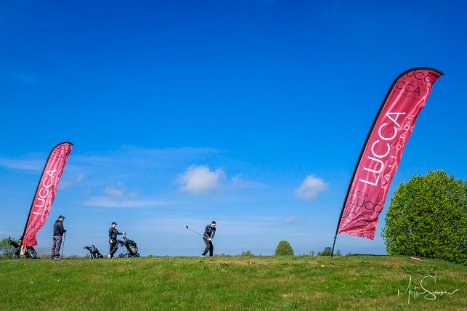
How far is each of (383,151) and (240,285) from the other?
1139 cm

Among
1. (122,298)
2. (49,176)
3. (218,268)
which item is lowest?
(122,298)

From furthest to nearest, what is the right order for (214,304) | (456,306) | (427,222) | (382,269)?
(427,222), (382,269), (214,304), (456,306)

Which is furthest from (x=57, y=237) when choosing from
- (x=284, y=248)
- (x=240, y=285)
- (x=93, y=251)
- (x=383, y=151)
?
(x=284, y=248)

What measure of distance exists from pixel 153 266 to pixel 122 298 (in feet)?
18.3

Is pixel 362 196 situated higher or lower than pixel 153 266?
higher

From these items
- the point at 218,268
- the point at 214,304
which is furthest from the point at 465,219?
the point at 214,304

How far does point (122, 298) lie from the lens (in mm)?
19766

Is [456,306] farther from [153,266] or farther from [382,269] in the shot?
[153,266]

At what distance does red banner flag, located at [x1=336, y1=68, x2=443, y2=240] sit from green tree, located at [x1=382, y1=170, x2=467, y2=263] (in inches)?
559

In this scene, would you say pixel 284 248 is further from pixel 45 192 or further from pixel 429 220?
pixel 45 192

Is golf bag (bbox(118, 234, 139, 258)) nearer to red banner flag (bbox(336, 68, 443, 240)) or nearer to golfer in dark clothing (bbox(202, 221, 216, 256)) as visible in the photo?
golfer in dark clothing (bbox(202, 221, 216, 256))

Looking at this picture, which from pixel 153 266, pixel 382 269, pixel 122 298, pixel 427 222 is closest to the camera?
pixel 122 298

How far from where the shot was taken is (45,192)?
37969 millimetres

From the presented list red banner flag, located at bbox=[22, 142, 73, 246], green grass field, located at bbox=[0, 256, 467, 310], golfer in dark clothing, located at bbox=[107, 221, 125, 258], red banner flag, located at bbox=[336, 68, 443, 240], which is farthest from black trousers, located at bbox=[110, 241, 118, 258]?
red banner flag, located at bbox=[336, 68, 443, 240]
